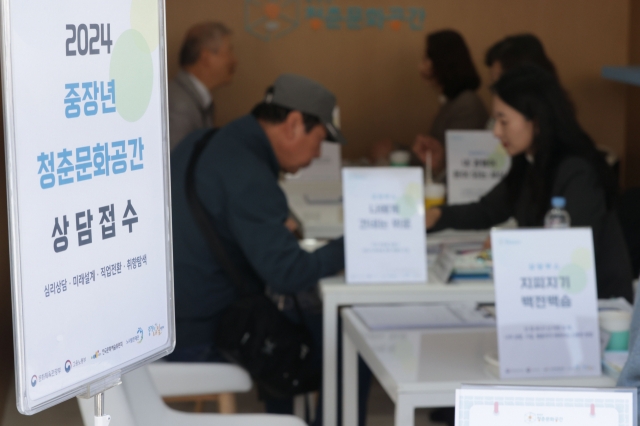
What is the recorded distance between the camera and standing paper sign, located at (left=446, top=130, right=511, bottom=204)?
3943 millimetres

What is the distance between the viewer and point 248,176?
2523 millimetres

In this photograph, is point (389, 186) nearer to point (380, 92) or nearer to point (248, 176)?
point (248, 176)

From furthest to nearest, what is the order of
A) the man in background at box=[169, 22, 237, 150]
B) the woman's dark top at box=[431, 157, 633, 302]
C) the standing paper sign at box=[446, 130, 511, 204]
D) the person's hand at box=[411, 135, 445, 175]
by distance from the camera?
1. the man in background at box=[169, 22, 237, 150]
2. the person's hand at box=[411, 135, 445, 175]
3. the standing paper sign at box=[446, 130, 511, 204]
4. the woman's dark top at box=[431, 157, 633, 302]

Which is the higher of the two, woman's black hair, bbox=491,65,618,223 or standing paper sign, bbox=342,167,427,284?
woman's black hair, bbox=491,65,618,223

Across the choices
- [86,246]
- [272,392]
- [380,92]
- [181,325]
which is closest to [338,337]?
[272,392]

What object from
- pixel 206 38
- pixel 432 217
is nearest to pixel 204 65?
pixel 206 38

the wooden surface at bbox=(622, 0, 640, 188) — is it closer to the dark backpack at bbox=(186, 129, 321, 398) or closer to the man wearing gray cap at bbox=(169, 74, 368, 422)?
the man wearing gray cap at bbox=(169, 74, 368, 422)

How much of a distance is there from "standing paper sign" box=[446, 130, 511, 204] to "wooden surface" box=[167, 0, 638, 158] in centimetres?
162

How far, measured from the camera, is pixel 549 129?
270 centimetres

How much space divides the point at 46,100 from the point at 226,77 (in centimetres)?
414

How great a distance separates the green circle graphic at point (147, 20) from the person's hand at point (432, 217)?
6.18 ft

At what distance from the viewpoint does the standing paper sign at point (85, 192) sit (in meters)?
1.00

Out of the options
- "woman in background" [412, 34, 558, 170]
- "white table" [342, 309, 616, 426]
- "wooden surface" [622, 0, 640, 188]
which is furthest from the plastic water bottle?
"wooden surface" [622, 0, 640, 188]

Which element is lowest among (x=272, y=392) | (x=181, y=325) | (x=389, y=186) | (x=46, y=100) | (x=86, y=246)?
(x=272, y=392)
